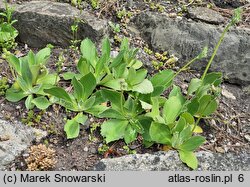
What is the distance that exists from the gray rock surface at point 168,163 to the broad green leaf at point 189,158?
33 millimetres

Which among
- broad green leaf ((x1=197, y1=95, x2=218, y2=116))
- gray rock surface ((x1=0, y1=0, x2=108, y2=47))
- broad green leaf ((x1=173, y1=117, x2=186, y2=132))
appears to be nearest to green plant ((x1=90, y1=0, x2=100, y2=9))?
gray rock surface ((x1=0, y1=0, x2=108, y2=47))

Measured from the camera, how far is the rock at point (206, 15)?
Result: 4.54 meters

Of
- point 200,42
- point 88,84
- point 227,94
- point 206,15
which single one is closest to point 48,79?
point 88,84

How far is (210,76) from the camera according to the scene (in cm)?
386

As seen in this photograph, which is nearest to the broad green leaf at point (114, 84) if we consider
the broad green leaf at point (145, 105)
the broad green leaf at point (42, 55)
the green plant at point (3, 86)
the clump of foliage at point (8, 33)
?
the broad green leaf at point (145, 105)

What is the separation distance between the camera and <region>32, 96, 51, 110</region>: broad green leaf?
3.68m

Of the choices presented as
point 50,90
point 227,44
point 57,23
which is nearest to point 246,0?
point 227,44

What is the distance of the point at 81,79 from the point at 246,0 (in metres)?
2.07

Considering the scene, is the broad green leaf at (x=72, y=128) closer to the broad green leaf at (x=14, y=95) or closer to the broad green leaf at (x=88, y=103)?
the broad green leaf at (x=88, y=103)

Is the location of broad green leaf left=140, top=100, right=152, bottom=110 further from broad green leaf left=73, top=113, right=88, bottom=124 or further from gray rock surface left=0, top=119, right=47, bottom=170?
gray rock surface left=0, top=119, right=47, bottom=170

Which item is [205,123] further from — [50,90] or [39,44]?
[39,44]

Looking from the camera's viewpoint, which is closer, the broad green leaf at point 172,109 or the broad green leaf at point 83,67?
the broad green leaf at point 172,109

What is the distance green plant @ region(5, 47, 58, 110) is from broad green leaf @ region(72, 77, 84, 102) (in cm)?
21

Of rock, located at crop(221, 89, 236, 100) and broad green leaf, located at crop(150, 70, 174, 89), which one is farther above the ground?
broad green leaf, located at crop(150, 70, 174, 89)
